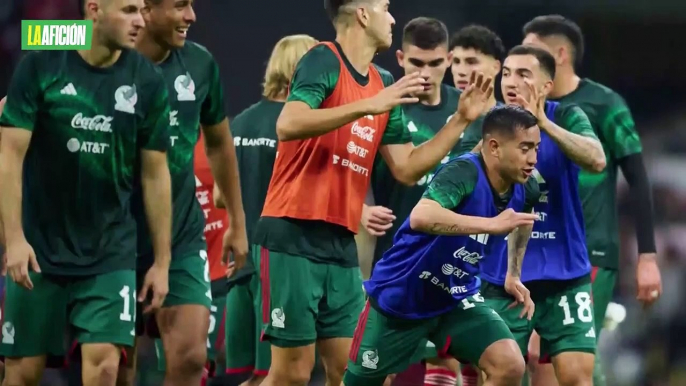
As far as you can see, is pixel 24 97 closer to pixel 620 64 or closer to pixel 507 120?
pixel 507 120

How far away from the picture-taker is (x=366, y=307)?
22.2 ft

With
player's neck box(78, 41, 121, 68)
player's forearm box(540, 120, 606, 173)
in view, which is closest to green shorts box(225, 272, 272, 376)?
player's forearm box(540, 120, 606, 173)

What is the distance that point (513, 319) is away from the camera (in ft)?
24.9

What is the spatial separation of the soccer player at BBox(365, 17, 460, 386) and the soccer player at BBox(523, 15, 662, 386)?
60 cm

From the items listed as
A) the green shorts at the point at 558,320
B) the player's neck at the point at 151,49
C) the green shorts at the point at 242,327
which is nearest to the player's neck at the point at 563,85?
→ the green shorts at the point at 558,320

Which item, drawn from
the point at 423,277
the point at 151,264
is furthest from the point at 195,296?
the point at 423,277

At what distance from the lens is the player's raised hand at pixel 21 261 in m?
6.16

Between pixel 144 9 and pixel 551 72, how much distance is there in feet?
7.72

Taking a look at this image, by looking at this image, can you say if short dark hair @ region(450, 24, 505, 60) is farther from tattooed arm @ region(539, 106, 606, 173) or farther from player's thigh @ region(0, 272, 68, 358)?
player's thigh @ region(0, 272, 68, 358)

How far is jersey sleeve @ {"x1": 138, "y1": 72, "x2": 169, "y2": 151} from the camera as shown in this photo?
6.53 m

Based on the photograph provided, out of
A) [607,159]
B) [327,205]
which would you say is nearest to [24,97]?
[327,205]

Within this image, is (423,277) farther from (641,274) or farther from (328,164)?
(641,274)

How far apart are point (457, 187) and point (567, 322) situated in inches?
63.0

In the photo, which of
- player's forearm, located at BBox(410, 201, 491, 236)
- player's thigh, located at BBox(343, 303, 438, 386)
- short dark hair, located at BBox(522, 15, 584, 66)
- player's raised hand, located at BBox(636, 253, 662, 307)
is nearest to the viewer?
player's forearm, located at BBox(410, 201, 491, 236)
